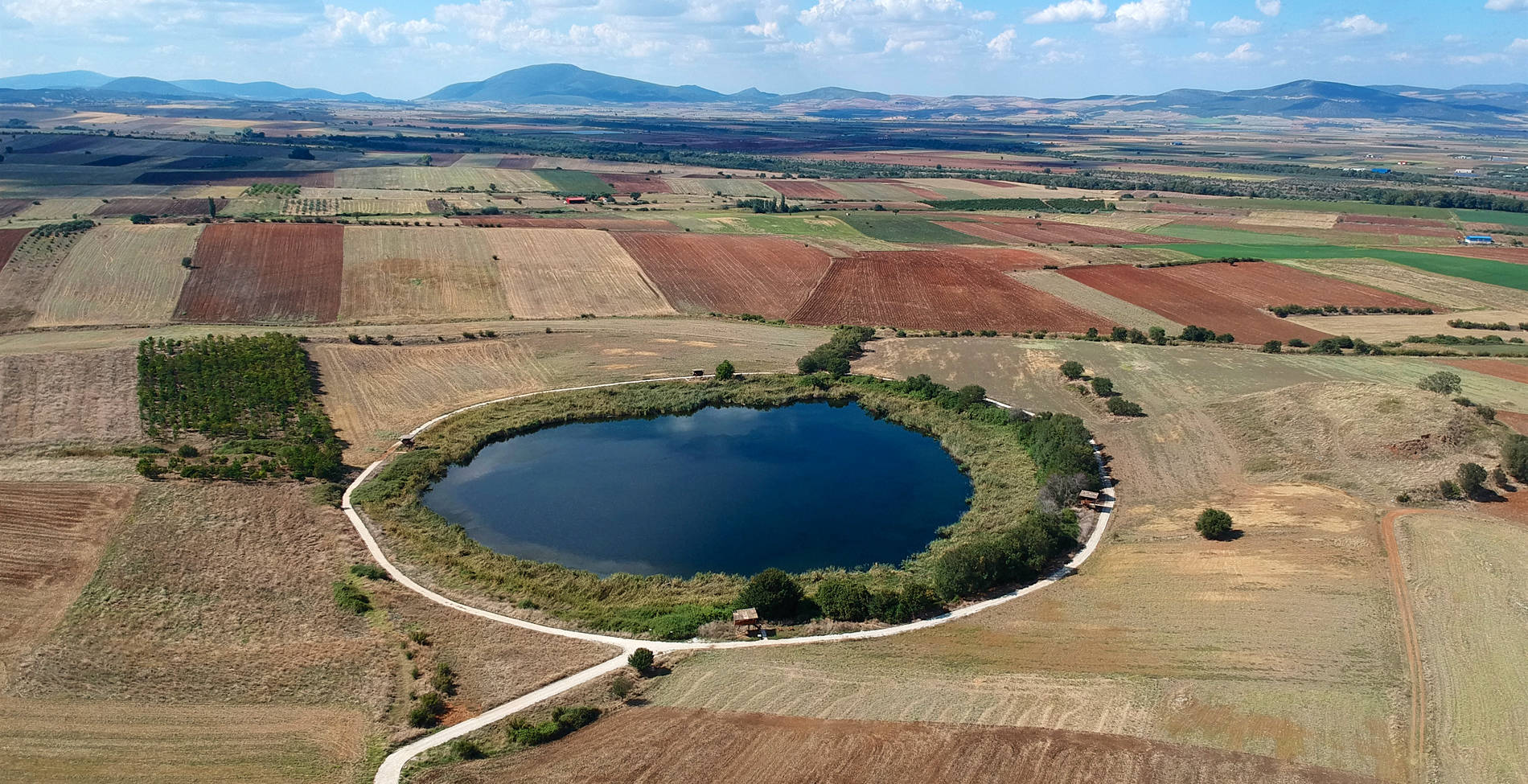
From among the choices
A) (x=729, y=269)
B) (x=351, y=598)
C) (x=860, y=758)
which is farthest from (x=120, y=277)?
(x=860, y=758)

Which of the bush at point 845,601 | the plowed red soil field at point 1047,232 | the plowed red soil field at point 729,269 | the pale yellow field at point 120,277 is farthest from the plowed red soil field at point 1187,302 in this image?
the pale yellow field at point 120,277

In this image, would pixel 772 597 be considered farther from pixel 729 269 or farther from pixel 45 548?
pixel 729 269

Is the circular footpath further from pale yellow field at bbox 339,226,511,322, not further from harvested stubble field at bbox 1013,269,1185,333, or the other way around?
harvested stubble field at bbox 1013,269,1185,333

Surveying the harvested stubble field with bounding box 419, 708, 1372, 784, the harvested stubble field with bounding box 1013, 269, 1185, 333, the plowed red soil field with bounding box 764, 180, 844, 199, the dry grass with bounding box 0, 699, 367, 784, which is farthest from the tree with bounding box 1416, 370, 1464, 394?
the plowed red soil field with bounding box 764, 180, 844, 199

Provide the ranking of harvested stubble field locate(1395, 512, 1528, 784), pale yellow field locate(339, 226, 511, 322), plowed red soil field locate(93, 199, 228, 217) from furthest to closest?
plowed red soil field locate(93, 199, 228, 217) → pale yellow field locate(339, 226, 511, 322) → harvested stubble field locate(1395, 512, 1528, 784)

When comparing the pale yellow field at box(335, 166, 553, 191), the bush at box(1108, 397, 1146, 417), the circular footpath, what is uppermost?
the pale yellow field at box(335, 166, 553, 191)

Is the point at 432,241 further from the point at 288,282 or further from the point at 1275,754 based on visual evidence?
the point at 1275,754
